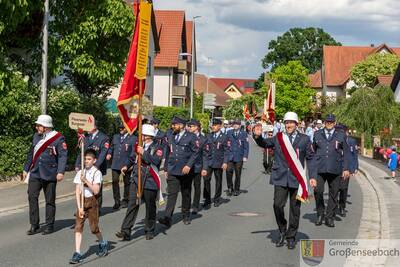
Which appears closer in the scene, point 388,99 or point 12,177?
point 12,177

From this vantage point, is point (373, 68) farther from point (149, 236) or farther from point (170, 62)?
point (149, 236)

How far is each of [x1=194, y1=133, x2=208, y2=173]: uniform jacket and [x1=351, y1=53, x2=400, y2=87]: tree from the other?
6076 centimetres

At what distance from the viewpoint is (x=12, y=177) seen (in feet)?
58.3

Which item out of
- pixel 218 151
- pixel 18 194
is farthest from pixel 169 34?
pixel 218 151

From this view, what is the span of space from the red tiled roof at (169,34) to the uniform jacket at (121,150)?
42.4m

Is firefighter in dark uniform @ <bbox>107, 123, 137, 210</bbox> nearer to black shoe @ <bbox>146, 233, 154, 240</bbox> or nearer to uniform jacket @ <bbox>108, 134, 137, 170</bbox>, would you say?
uniform jacket @ <bbox>108, 134, 137, 170</bbox>

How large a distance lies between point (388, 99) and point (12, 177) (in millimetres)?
30402

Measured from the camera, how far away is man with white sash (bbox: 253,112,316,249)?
30.5ft

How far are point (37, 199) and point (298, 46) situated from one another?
85.7 metres

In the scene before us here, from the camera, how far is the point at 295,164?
9336 mm

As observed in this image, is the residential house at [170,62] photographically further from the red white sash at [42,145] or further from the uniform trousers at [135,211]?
the uniform trousers at [135,211]

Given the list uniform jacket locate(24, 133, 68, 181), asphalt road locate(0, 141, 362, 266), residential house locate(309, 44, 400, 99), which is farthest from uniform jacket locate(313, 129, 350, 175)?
residential house locate(309, 44, 400, 99)

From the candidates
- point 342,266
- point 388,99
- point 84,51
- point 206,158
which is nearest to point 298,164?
point 342,266

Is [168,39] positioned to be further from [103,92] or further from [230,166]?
[230,166]
